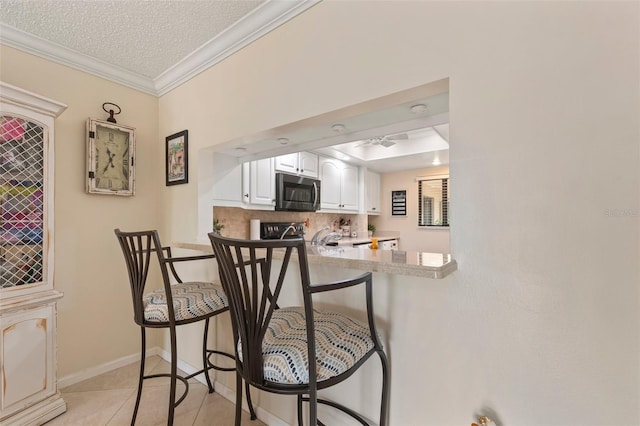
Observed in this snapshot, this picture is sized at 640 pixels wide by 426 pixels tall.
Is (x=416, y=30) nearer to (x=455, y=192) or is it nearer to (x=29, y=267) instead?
(x=455, y=192)

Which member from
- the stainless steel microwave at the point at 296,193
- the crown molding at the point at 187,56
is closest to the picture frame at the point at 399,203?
the stainless steel microwave at the point at 296,193

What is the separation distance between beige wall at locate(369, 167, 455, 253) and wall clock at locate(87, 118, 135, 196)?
3.95 metres

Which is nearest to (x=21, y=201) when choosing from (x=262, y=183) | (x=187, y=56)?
(x=187, y=56)

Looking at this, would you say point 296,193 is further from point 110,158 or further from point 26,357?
point 26,357

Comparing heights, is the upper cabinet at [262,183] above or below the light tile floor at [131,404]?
above

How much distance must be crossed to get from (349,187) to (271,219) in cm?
147

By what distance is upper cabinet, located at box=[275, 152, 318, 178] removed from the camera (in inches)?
126

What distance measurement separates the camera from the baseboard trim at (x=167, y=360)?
1.66 m

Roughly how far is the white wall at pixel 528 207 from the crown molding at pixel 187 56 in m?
0.57

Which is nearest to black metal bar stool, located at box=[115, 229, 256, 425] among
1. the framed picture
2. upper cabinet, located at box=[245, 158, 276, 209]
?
the framed picture

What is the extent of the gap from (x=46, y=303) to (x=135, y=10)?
1.83m

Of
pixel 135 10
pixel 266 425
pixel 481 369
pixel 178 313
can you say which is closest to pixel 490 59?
pixel 481 369

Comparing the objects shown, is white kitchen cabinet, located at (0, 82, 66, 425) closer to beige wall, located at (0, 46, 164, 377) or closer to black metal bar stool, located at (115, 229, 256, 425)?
beige wall, located at (0, 46, 164, 377)

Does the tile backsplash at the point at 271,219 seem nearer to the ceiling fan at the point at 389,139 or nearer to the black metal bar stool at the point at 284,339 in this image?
the ceiling fan at the point at 389,139
